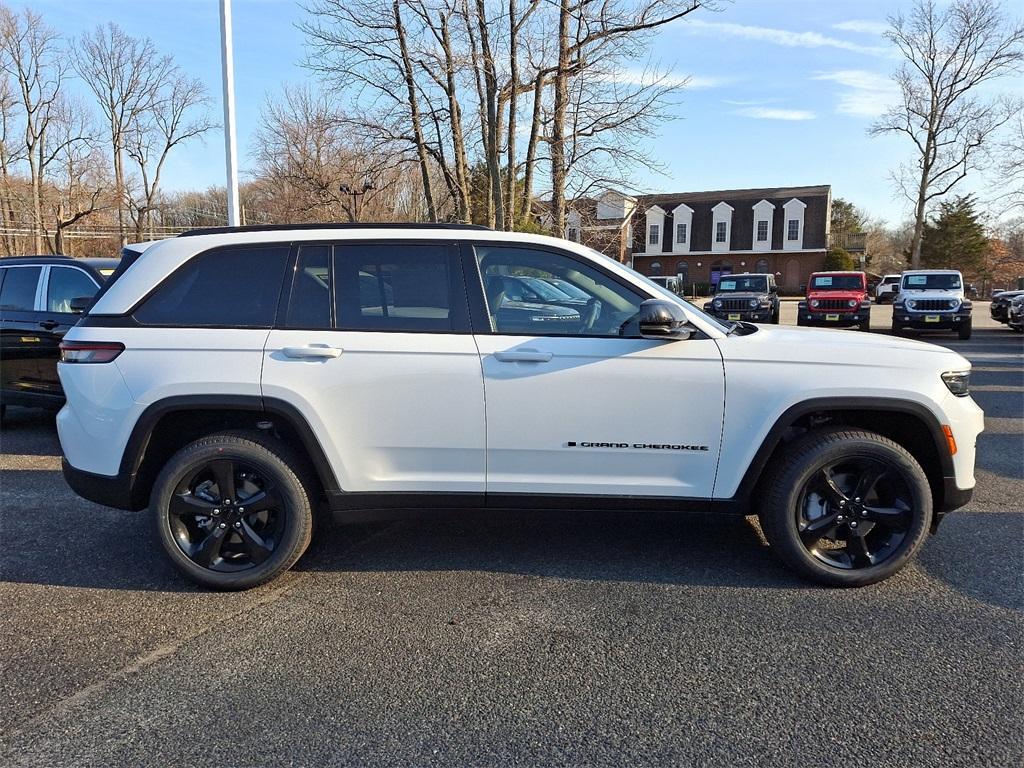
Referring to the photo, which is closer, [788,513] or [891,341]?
[788,513]

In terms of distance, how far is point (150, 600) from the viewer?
3574 mm

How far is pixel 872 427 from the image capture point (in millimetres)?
3746

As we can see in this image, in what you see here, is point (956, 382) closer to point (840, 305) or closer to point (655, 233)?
point (840, 305)

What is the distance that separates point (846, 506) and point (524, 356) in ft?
6.15

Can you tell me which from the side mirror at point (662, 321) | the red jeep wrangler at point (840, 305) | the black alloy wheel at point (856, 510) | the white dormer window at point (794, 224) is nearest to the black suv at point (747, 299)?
the red jeep wrangler at point (840, 305)

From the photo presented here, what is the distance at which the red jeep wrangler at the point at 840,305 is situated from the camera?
19.5 metres

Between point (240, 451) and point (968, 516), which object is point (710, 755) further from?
point (968, 516)

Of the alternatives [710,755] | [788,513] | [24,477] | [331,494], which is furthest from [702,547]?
[24,477]

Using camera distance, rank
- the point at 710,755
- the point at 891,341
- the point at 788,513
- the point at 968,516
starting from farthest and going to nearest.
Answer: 1. the point at 968,516
2. the point at 891,341
3. the point at 788,513
4. the point at 710,755

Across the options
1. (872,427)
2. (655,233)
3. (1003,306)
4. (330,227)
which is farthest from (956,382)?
(655,233)

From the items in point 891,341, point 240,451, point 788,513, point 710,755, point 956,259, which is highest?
point 956,259

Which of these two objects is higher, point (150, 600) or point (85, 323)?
point (85, 323)

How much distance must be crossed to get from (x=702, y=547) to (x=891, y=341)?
1607 mm

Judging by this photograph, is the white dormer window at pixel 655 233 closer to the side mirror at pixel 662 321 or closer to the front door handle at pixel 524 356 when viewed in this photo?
the side mirror at pixel 662 321
